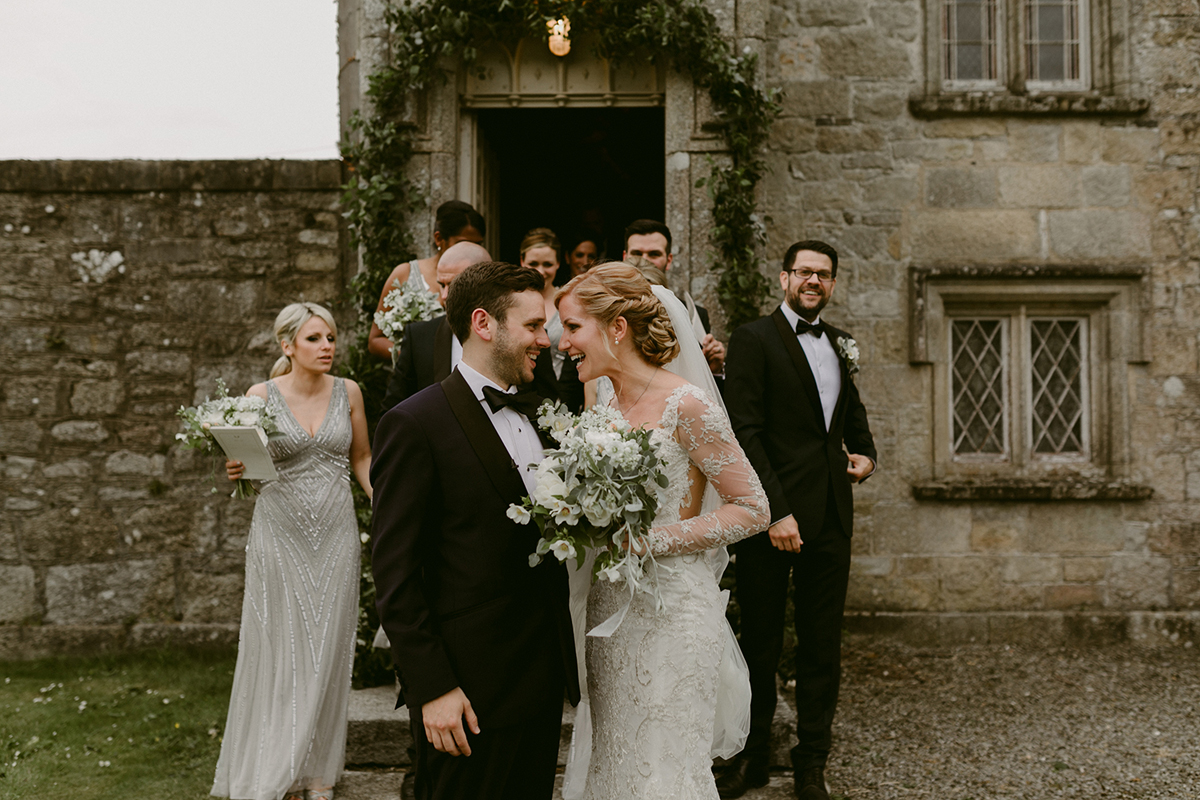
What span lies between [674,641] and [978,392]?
5.25m

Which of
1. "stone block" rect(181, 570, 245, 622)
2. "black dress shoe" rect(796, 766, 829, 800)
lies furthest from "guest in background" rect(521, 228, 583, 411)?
"stone block" rect(181, 570, 245, 622)

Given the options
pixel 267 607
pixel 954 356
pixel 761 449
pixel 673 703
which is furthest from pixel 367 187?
pixel 954 356

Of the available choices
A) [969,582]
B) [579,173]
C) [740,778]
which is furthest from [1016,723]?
[579,173]

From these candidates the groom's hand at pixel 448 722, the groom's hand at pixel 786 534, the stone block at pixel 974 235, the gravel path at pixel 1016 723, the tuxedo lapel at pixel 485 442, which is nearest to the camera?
the groom's hand at pixel 448 722

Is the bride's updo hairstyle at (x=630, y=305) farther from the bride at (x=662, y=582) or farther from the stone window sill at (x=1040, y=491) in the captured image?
the stone window sill at (x=1040, y=491)

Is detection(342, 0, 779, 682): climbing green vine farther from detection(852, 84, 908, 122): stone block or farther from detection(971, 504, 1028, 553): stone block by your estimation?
detection(971, 504, 1028, 553): stone block

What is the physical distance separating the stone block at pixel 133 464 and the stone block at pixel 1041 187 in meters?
6.50

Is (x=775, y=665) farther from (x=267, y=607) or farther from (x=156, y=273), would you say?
(x=156, y=273)

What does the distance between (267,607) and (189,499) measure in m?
2.96

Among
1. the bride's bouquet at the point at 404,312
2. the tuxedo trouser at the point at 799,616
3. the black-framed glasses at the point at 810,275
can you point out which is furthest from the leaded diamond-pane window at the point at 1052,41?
the bride's bouquet at the point at 404,312

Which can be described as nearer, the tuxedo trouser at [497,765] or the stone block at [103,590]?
the tuxedo trouser at [497,765]

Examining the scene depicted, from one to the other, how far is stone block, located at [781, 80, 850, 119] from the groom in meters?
5.08

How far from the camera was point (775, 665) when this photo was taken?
405 cm

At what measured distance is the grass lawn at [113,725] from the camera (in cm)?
433
